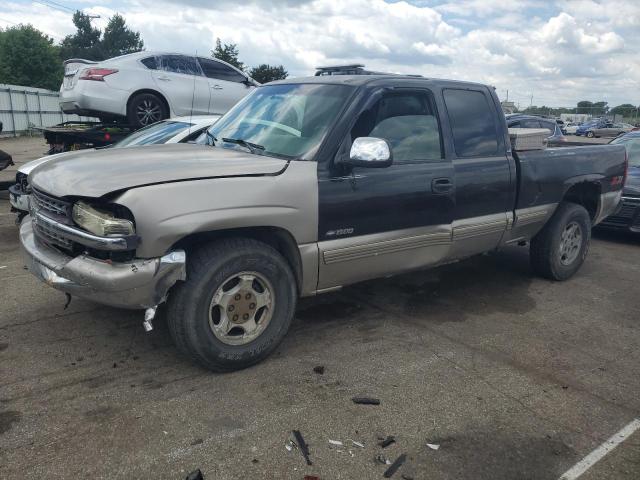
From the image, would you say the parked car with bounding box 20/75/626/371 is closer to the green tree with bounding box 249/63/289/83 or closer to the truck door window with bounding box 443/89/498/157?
the truck door window with bounding box 443/89/498/157

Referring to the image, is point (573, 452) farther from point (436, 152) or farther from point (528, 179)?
point (528, 179)

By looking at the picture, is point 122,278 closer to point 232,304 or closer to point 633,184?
point 232,304

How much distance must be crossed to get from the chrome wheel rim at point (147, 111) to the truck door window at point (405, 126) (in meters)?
6.27

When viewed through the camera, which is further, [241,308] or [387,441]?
[241,308]

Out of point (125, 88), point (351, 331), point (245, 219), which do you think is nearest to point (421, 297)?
point (351, 331)

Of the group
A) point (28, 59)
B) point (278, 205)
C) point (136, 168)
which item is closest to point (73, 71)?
point (136, 168)

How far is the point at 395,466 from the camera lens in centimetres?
268

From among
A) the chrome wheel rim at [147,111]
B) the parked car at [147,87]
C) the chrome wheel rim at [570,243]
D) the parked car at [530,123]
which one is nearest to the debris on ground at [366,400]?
the chrome wheel rim at [570,243]

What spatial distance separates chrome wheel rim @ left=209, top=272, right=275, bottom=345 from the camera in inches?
134

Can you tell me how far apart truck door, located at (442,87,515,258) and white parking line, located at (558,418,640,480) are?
1915 millimetres

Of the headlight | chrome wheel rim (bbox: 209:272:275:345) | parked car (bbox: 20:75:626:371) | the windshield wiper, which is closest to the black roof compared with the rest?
parked car (bbox: 20:75:626:371)

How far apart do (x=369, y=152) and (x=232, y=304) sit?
4.35ft

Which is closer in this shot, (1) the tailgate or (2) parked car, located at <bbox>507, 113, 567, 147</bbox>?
(1) the tailgate

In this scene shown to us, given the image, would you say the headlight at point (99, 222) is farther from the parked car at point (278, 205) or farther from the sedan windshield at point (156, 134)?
the sedan windshield at point (156, 134)
